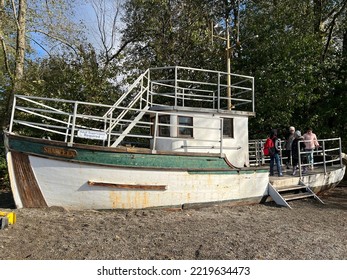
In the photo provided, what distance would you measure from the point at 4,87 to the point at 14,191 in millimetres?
9960

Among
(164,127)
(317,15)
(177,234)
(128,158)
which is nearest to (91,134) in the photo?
(128,158)

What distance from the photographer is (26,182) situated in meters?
6.85

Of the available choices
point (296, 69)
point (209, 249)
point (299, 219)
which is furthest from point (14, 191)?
point (296, 69)

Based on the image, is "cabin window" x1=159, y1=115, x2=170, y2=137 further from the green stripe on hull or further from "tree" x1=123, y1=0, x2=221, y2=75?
"tree" x1=123, y1=0, x2=221, y2=75

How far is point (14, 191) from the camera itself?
22.6 ft

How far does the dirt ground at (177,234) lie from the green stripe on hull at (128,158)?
1.10m

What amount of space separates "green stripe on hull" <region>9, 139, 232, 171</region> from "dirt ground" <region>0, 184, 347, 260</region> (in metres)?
1.10

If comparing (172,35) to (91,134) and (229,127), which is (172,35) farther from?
(91,134)

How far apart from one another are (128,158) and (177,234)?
6.89 feet

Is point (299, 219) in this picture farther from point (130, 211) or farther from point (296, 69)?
point (296, 69)

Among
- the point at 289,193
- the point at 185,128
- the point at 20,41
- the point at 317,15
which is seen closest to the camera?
the point at 185,128

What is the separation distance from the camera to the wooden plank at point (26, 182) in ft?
22.4

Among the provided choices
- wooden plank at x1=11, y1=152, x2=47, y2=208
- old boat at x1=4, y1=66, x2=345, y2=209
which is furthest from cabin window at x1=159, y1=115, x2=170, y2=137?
wooden plank at x1=11, y1=152, x2=47, y2=208

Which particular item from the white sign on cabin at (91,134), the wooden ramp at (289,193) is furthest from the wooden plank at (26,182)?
the wooden ramp at (289,193)
